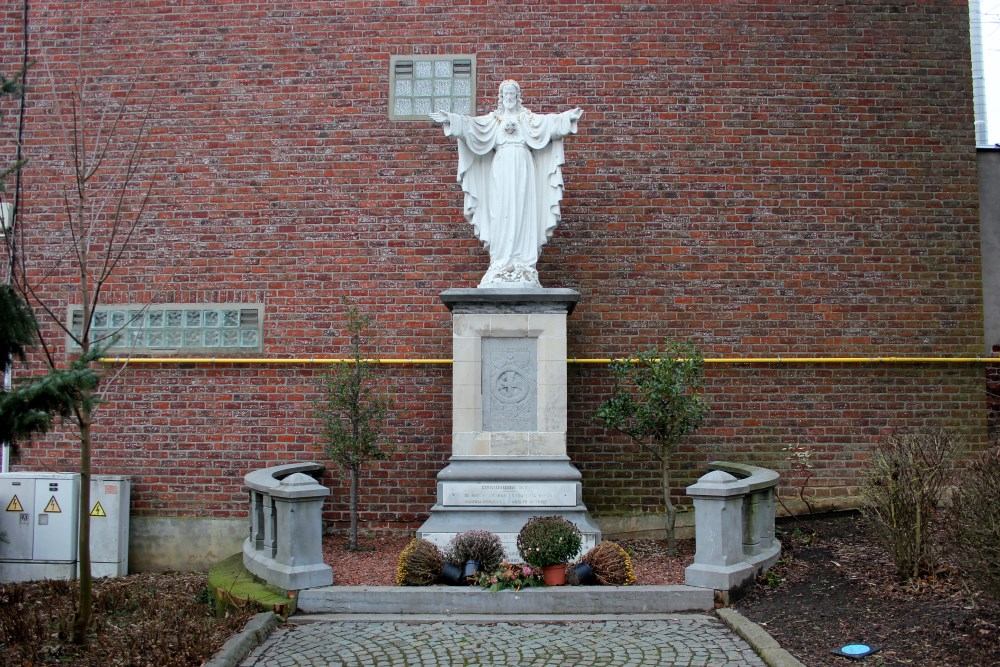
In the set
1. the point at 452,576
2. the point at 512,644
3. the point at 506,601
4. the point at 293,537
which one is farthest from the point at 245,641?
the point at 506,601

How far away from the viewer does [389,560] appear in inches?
303

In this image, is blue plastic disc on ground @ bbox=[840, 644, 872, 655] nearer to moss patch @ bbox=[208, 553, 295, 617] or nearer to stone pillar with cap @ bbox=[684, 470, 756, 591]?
stone pillar with cap @ bbox=[684, 470, 756, 591]

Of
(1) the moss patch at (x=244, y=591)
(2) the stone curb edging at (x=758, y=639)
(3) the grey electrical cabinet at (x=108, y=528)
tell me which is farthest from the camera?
(3) the grey electrical cabinet at (x=108, y=528)

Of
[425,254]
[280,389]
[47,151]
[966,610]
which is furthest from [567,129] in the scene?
[47,151]

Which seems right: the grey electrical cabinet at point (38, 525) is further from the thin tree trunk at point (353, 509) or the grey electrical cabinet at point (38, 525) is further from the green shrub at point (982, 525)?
the green shrub at point (982, 525)

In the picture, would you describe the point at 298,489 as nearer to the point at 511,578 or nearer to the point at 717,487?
the point at 511,578

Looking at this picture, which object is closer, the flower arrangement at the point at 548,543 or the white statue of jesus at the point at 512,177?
the flower arrangement at the point at 548,543

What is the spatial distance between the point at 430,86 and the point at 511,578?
18.8 ft

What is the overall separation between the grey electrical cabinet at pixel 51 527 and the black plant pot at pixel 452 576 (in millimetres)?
4297

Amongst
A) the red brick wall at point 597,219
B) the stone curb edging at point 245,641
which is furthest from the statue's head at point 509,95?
the stone curb edging at point 245,641

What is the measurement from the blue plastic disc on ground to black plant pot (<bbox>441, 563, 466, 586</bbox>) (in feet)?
8.98

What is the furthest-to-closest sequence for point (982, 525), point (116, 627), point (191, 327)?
point (191, 327) < point (116, 627) < point (982, 525)

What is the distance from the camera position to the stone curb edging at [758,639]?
5134mm

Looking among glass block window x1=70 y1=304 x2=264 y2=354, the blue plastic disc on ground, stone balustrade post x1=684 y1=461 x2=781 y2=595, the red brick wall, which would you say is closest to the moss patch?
the red brick wall
